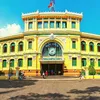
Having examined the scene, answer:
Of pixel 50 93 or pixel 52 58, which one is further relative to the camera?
pixel 52 58

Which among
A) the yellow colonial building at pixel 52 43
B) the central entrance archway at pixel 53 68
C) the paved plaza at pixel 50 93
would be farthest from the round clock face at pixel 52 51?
the paved plaza at pixel 50 93

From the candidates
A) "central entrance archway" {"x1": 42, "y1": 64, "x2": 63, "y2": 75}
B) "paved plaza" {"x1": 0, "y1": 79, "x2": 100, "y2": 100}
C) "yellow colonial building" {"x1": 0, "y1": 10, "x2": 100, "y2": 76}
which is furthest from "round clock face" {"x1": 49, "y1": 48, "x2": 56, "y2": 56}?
"paved plaza" {"x1": 0, "y1": 79, "x2": 100, "y2": 100}

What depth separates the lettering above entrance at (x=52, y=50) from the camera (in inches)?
1997

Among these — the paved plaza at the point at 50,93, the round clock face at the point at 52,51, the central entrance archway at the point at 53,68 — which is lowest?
the paved plaza at the point at 50,93

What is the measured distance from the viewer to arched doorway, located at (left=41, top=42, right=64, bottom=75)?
164 feet

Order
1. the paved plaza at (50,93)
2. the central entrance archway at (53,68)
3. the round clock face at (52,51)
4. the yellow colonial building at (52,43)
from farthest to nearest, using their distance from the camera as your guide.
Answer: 1. the central entrance archway at (53,68)
2. the round clock face at (52,51)
3. the yellow colonial building at (52,43)
4. the paved plaza at (50,93)

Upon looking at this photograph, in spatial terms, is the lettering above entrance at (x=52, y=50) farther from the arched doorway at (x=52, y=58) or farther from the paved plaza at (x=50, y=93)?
the paved plaza at (x=50, y=93)

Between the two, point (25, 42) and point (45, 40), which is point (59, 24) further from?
point (25, 42)

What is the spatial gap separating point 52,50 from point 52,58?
2034mm

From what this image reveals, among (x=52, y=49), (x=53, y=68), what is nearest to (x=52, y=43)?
(x=52, y=49)

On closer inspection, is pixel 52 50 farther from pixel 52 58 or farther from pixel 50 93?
pixel 50 93

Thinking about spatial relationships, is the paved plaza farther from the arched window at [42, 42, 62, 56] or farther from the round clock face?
the arched window at [42, 42, 62, 56]

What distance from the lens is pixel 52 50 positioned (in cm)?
5081

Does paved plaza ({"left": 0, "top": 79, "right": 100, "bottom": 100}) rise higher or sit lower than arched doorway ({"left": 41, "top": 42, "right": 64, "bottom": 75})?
lower
